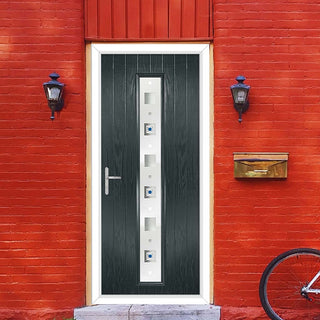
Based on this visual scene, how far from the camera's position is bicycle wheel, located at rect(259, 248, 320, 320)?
12.9 feet

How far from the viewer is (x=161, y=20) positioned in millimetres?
3984

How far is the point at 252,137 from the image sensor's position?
3.91 meters

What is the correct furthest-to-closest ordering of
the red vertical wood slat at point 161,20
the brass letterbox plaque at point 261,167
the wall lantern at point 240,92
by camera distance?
the red vertical wood slat at point 161,20
the brass letterbox plaque at point 261,167
the wall lantern at point 240,92

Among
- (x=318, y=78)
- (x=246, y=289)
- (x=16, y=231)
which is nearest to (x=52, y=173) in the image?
(x=16, y=231)

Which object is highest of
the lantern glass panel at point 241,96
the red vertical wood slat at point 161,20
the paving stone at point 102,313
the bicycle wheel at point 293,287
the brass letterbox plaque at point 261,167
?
the red vertical wood slat at point 161,20

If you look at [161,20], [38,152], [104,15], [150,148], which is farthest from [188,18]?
[38,152]

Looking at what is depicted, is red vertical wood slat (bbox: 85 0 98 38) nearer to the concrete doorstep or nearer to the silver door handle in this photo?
the silver door handle

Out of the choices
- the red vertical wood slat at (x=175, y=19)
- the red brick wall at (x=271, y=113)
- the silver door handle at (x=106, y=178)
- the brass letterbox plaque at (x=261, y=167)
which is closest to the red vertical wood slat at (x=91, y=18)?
the red vertical wood slat at (x=175, y=19)

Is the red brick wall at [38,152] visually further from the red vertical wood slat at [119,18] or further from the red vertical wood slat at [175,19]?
the red vertical wood slat at [175,19]

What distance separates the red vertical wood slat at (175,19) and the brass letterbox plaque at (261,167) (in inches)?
54.0

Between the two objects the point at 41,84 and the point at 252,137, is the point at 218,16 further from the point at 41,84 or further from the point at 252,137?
the point at 41,84

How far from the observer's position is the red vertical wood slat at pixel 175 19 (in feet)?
13.1

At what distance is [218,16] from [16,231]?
295 centimetres

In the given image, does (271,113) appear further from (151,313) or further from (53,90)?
(151,313)
